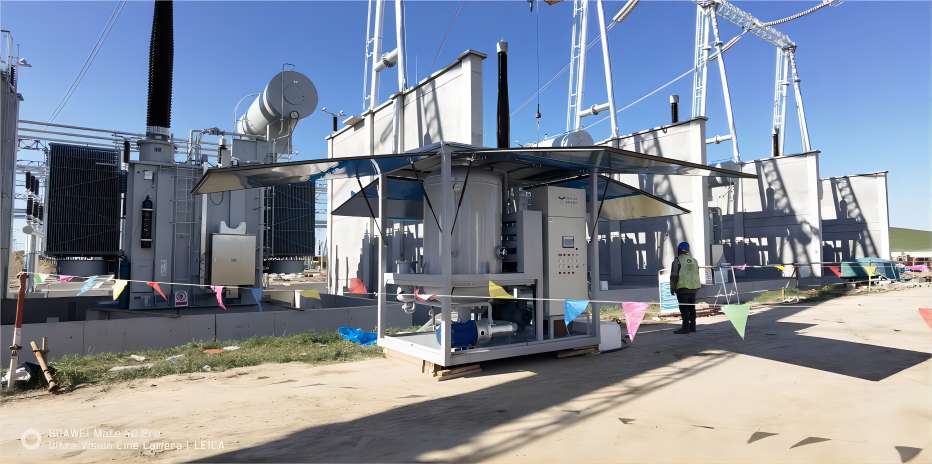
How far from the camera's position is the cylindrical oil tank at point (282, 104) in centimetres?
1697

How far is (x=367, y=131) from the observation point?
18.7 meters

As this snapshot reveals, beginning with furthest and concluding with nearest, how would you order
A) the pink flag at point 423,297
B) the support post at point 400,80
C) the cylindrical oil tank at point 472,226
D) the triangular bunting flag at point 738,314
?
the support post at point 400,80
the cylindrical oil tank at point 472,226
the pink flag at point 423,297
the triangular bunting flag at point 738,314

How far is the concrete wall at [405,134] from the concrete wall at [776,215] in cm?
1634

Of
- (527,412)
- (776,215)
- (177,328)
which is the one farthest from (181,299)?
(776,215)

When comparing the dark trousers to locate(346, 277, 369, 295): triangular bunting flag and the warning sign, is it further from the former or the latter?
the warning sign

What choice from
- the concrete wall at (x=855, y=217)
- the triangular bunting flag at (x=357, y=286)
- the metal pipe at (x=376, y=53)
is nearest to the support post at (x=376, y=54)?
the metal pipe at (x=376, y=53)

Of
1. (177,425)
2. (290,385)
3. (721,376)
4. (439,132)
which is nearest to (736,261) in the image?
(439,132)

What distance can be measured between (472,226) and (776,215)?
21179mm

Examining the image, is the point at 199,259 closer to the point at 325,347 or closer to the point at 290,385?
the point at 325,347

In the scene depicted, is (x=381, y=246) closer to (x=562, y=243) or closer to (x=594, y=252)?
(x=562, y=243)

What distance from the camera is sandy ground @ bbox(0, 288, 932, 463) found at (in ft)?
14.2

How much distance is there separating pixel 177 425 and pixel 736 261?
2621cm

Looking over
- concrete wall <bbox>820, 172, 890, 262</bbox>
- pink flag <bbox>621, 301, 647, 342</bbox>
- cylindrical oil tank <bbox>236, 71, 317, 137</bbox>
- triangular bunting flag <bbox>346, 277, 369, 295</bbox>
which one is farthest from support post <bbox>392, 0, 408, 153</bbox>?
concrete wall <bbox>820, 172, 890, 262</bbox>

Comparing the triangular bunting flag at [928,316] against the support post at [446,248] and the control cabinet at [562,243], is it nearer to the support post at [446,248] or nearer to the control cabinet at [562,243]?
the control cabinet at [562,243]
